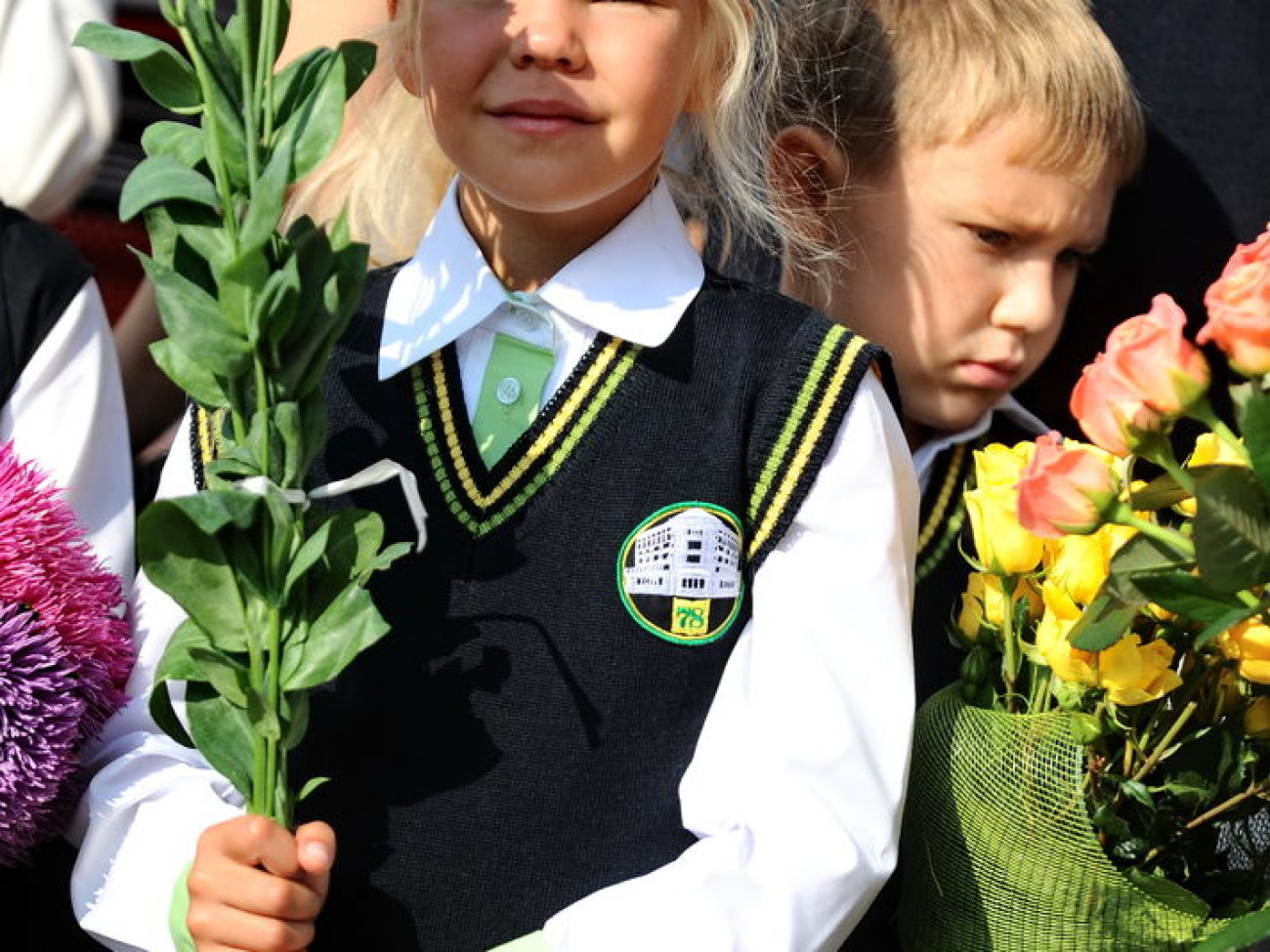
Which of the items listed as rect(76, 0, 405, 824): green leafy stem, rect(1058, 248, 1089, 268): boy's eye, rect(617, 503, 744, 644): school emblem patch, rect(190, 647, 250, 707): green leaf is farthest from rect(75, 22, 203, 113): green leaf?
rect(1058, 248, 1089, 268): boy's eye

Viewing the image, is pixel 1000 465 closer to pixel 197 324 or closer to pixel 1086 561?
pixel 1086 561

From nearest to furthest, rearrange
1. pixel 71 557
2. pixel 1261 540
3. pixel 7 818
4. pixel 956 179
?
pixel 1261 540, pixel 7 818, pixel 71 557, pixel 956 179

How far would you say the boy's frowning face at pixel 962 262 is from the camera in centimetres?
198

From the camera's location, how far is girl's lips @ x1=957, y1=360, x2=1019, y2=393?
6.65 ft

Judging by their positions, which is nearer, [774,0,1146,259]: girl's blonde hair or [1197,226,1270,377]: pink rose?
[1197,226,1270,377]: pink rose

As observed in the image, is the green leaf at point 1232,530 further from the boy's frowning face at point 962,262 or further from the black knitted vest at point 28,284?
the black knitted vest at point 28,284

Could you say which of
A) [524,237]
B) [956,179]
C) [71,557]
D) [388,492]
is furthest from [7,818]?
[956,179]

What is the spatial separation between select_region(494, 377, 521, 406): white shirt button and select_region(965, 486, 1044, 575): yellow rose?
0.39m

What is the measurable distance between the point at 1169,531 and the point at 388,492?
0.66 meters

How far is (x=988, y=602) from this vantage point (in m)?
1.58

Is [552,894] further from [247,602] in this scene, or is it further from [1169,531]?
[1169,531]

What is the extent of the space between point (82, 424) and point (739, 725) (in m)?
0.71

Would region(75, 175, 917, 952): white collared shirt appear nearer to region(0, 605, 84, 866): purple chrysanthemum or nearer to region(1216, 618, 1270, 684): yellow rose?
region(0, 605, 84, 866): purple chrysanthemum

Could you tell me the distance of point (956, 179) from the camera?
200cm
